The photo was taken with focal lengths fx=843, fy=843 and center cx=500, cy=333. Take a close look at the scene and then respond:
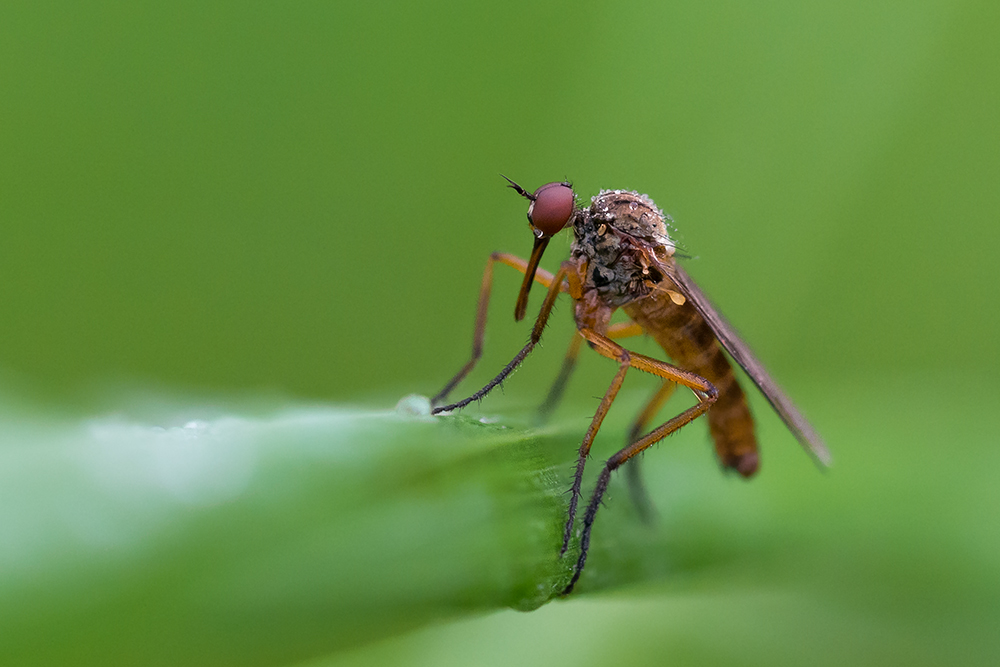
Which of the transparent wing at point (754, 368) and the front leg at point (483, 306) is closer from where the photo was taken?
the transparent wing at point (754, 368)

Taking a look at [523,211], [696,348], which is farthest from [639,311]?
[523,211]

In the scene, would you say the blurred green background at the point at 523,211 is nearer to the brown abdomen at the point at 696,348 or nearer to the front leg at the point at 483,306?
the front leg at the point at 483,306

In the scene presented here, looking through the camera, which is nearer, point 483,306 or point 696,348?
point 483,306

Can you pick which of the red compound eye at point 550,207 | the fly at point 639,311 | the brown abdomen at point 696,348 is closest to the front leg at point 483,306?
the fly at point 639,311

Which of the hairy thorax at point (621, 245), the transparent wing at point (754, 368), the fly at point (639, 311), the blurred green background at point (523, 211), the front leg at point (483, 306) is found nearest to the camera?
the blurred green background at point (523, 211)

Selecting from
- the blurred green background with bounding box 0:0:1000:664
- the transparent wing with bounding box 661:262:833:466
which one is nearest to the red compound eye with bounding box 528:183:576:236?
the blurred green background with bounding box 0:0:1000:664

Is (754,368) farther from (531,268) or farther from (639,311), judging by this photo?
(531,268)

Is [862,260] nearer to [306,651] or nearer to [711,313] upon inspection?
[711,313]

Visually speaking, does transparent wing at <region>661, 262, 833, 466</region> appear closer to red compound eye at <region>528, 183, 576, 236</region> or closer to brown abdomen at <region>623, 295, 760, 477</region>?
brown abdomen at <region>623, 295, 760, 477</region>
